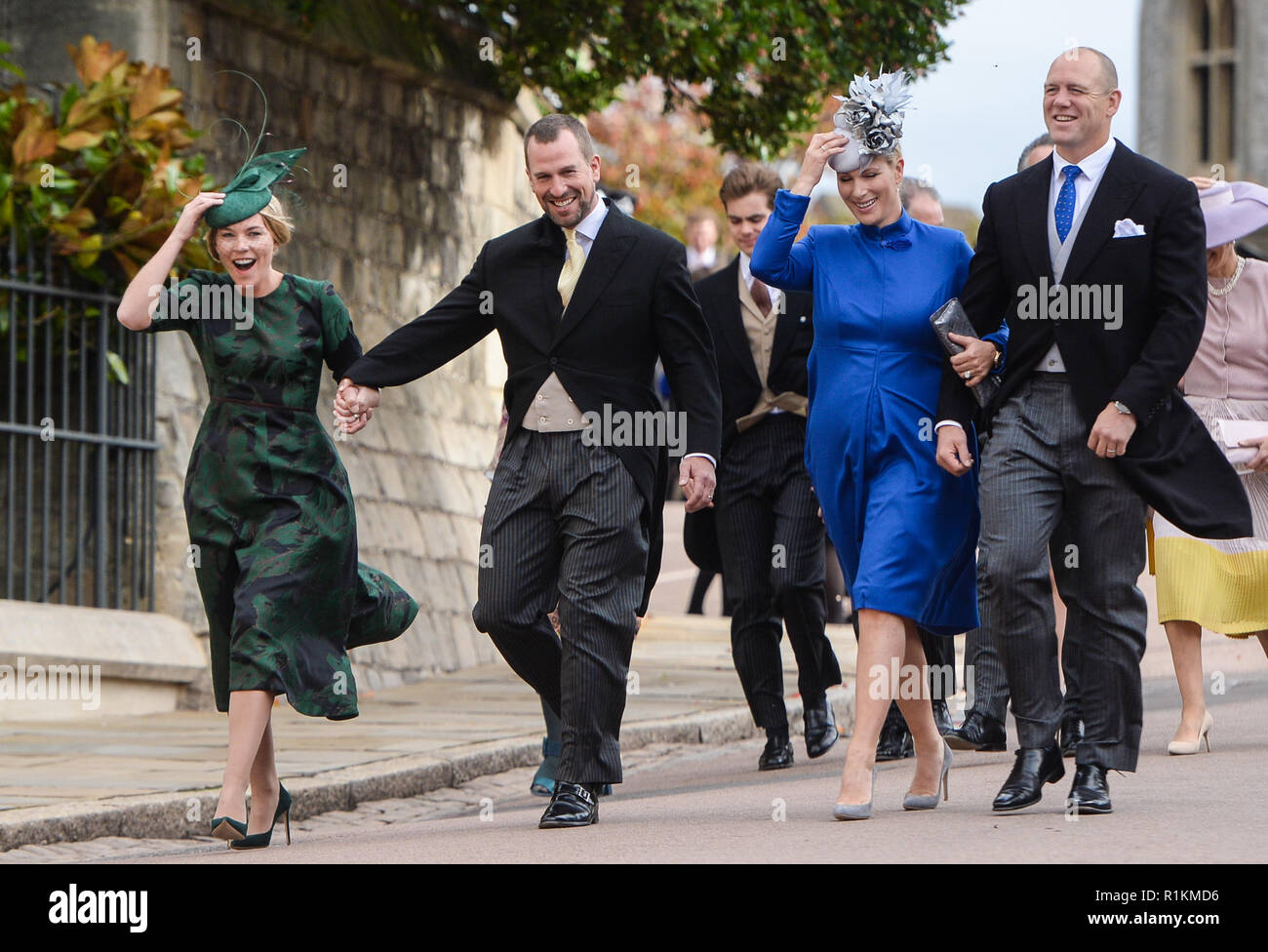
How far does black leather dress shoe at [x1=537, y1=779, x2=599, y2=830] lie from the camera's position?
654 cm

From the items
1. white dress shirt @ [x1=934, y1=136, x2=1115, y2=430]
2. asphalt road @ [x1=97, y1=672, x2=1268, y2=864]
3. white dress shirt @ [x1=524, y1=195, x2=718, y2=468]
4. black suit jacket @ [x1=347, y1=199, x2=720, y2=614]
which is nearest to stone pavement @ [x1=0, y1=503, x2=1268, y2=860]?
asphalt road @ [x1=97, y1=672, x2=1268, y2=864]

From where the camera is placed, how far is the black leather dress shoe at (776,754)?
8430 millimetres

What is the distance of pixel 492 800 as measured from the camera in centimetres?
830

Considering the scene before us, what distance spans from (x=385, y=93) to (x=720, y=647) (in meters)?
3.80

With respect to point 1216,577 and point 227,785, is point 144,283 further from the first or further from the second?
point 1216,577

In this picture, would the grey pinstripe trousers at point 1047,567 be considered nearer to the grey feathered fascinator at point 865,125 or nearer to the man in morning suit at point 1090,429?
the man in morning suit at point 1090,429

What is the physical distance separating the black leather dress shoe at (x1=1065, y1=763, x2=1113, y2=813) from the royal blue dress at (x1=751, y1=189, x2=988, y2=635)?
64 centimetres

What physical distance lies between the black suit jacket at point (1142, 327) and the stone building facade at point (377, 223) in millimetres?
5491

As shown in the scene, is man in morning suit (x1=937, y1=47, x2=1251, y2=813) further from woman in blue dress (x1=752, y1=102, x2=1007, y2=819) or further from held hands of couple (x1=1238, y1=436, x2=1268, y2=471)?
held hands of couple (x1=1238, y1=436, x2=1268, y2=471)

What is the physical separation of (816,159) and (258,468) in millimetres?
1841

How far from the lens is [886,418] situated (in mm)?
6512

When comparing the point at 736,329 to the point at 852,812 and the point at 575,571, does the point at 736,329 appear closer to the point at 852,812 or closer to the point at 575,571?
the point at 575,571

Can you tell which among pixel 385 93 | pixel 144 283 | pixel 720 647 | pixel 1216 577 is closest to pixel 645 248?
pixel 144 283

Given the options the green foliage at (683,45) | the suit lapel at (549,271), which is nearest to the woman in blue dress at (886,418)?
the suit lapel at (549,271)
